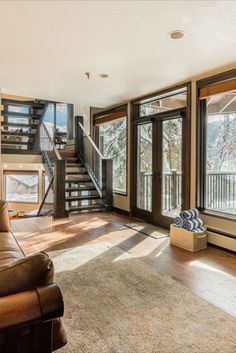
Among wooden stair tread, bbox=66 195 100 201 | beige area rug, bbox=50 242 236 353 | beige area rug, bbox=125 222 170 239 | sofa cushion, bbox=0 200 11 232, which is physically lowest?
beige area rug, bbox=50 242 236 353

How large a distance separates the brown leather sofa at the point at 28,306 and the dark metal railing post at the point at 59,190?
4.56m

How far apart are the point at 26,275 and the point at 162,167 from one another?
4088 millimetres

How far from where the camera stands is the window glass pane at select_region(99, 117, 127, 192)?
6.32m

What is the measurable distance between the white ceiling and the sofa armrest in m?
2.28

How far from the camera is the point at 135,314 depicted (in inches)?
84.5

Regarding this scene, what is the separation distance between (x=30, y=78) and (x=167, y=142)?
8.52 feet

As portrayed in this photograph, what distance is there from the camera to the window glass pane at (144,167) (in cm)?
538

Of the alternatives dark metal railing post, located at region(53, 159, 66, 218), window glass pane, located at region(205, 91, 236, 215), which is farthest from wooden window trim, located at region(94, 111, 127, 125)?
window glass pane, located at region(205, 91, 236, 215)

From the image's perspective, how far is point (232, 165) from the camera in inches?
152

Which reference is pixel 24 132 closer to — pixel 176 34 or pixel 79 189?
pixel 79 189

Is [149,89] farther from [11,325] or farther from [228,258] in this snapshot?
[11,325]

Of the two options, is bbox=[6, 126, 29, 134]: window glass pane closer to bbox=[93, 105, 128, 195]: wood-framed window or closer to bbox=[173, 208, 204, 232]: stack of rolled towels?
bbox=[93, 105, 128, 195]: wood-framed window

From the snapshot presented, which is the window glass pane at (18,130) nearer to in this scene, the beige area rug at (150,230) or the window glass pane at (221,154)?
the beige area rug at (150,230)

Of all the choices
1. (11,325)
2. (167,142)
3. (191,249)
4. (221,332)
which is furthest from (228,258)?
(11,325)
